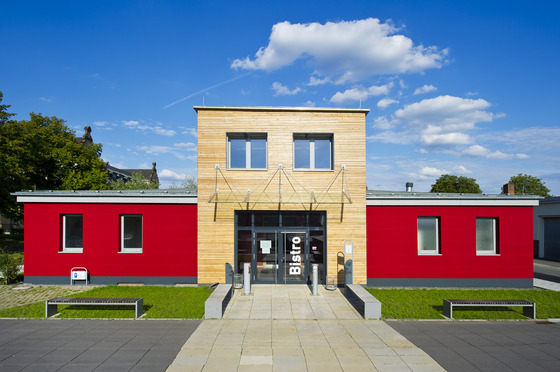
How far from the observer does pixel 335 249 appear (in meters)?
13.9

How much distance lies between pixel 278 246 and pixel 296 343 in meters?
6.44

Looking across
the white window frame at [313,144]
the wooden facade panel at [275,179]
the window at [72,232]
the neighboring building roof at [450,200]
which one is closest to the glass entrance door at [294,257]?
the wooden facade panel at [275,179]

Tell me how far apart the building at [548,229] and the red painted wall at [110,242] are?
25.1 meters

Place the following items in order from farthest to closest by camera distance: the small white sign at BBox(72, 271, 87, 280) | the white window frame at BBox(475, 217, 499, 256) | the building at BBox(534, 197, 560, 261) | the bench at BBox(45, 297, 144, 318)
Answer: the building at BBox(534, 197, 560, 261) → the white window frame at BBox(475, 217, 499, 256) → the small white sign at BBox(72, 271, 87, 280) → the bench at BBox(45, 297, 144, 318)

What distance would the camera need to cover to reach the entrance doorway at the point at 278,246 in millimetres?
13961

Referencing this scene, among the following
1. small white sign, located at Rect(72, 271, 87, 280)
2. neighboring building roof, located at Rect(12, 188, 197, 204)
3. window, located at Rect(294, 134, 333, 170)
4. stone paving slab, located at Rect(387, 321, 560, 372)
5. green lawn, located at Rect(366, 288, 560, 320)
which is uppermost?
window, located at Rect(294, 134, 333, 170)

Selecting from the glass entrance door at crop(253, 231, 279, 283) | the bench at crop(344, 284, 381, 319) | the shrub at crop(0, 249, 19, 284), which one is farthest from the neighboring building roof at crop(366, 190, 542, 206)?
the shrub at crop(0, 249, 19, 284)

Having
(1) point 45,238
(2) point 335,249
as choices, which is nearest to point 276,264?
(2) point 335,249

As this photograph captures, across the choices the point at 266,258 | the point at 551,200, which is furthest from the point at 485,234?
the point at 551,200

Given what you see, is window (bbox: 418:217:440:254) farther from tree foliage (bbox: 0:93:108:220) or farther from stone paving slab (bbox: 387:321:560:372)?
tree foliage (bbox: 0:93:108:220)

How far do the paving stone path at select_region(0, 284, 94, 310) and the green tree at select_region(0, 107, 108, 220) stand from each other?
54.3 ft

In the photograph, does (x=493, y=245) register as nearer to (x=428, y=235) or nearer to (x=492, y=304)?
(x=428, y=235)

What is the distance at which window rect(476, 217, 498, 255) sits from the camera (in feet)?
48.3

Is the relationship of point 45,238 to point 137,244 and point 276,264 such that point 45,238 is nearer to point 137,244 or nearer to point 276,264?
point 137,244
